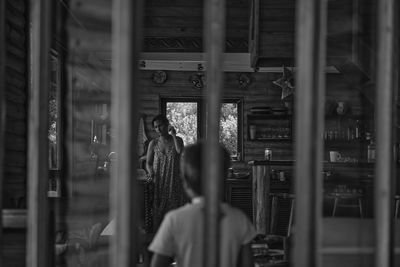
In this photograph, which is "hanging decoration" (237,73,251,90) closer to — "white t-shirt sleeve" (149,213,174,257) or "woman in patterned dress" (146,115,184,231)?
"woman in patterned dress" (146,115,184,231)

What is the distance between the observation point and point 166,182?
6086mm

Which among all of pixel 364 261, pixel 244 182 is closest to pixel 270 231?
pixel 244 182

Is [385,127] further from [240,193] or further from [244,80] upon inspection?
[244,80]

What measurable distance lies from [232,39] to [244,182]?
2320 millimetres

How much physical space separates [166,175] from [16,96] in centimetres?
313

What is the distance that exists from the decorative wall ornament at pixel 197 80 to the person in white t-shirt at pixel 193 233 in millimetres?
7639

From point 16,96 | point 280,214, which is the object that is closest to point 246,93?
point 280,214

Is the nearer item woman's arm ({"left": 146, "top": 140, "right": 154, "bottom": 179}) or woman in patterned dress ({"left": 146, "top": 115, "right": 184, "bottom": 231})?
woman in patterned dress ({"left": 146, "top": 115, "right": 184, "bottom": 231})

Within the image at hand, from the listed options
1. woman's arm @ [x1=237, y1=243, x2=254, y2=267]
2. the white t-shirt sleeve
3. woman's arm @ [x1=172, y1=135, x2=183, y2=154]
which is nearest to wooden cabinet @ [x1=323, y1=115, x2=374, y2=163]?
woman's arm @ [x1=172, y1=135, x2=183, y2=154]

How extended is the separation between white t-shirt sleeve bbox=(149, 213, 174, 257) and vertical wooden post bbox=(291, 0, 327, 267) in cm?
73

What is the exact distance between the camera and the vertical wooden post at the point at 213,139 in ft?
3.17

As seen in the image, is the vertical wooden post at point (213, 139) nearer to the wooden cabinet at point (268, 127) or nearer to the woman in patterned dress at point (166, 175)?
the woman in patterned dress at point (166, 175)

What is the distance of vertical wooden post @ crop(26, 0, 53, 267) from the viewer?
3.47 ft

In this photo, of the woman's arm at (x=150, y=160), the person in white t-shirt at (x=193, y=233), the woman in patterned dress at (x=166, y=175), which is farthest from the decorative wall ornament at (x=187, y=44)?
the person in white t-shirt at (x=193, y=233)
